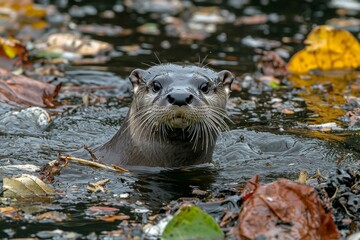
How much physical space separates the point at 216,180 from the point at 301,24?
260 inches

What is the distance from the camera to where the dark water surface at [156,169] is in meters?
5.16

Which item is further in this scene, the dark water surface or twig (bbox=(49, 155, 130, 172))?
twig (bbox=(49, 155, 130, 172))

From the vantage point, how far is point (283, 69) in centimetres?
950

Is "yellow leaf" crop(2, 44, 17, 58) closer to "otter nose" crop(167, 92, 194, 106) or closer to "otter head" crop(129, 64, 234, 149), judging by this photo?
"otter head" crop(129, 64, 234, 149)

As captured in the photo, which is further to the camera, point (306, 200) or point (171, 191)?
point (171, 191)

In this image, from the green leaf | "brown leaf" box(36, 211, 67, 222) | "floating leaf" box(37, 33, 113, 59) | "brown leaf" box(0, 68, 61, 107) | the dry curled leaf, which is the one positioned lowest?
"floating leaf" box(37, 33, 113, 59)

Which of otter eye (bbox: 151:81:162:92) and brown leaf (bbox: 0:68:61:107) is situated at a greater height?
otter eye (bbox: 151:81:162:92)

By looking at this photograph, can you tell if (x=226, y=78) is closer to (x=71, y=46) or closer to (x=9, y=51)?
(x=9, y=51)

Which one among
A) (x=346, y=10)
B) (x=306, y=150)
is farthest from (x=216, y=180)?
(x=346, y=10)

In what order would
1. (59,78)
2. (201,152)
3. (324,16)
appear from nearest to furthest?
(201,152) → (59,78) → (324,16)

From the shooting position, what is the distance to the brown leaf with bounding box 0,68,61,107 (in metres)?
7.88

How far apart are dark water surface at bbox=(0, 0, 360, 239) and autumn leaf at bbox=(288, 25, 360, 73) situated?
417 mm

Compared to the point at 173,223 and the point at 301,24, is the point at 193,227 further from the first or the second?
the point at 301,24

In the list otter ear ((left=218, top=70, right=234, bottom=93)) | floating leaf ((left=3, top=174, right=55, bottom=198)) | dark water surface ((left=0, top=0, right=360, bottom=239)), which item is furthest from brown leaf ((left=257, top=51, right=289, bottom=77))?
floating leaf ((left=3, top=174, right=55, bottom=198))
